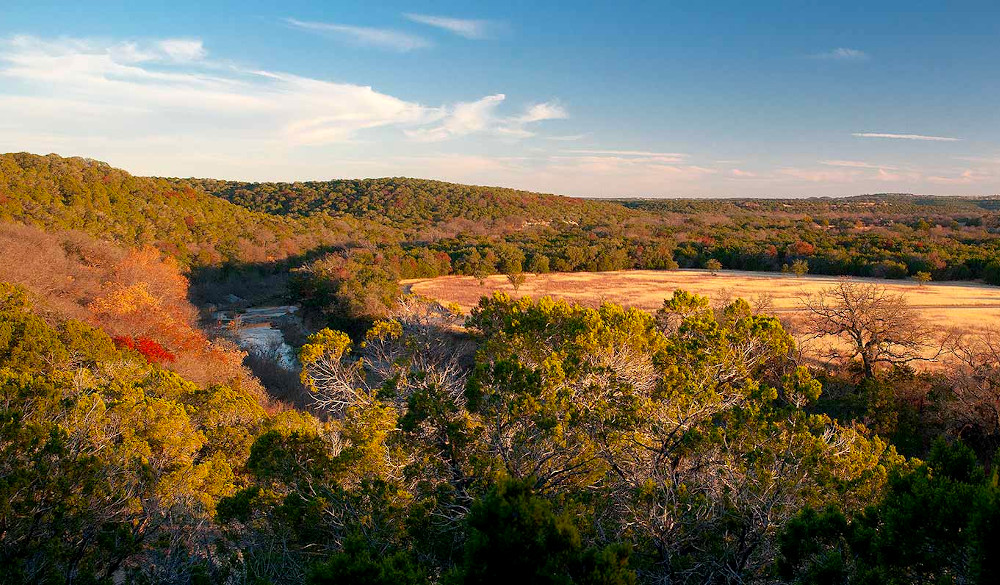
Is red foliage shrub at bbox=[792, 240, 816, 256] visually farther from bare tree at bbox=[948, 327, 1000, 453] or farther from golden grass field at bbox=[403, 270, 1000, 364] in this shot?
bare tree at bbox=[948, 327, 1000, 453]

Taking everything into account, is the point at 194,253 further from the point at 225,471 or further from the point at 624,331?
the point at 624,331

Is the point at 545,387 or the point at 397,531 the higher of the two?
the point at 545,387

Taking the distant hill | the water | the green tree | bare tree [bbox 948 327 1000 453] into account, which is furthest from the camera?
the distant hill

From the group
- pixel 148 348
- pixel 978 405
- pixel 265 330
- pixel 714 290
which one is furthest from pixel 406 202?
pixel 978 405

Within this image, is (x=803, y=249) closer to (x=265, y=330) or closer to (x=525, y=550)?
(x=265, y=330)

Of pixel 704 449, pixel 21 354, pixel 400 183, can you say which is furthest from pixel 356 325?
pixel 400 183

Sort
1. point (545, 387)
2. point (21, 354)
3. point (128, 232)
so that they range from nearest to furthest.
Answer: point (545, 387) < point (21, 354) < point (128, 232)

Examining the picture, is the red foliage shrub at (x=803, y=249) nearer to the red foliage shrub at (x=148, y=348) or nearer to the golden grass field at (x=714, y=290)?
the golden grass field at (x=714, y=290)

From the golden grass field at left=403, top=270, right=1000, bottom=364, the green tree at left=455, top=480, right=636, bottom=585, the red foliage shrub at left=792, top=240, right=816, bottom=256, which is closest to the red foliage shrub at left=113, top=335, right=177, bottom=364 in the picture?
the golden grass field at left=403, top=270, right=1000, bottom=364
